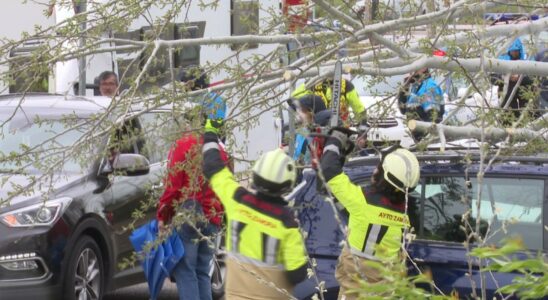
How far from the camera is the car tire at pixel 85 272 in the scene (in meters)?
7.69

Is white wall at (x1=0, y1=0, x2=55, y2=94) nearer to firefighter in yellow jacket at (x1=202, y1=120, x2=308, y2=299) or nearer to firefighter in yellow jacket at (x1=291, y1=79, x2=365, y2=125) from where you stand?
firefighter in yellow jacket at (x1=291, y1=79, x2=365, y2=125)

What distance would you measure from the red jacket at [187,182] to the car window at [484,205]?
127 cm

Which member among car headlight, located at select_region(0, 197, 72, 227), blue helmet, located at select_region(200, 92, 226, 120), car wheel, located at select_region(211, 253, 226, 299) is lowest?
car wheel, located at select_region(211, 253, 226, 299)

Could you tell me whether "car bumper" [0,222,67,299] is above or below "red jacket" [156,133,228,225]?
below

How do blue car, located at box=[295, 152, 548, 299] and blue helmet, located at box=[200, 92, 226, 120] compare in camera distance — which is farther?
blue helmet, located at box=[200, 92, 226, 120]

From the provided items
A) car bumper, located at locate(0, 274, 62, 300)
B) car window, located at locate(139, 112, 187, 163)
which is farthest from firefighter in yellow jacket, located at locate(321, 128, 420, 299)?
car bumper, located at locate(0, 274, 62, 300)

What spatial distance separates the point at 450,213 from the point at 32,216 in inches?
118

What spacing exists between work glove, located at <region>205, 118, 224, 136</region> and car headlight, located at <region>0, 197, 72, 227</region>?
1915 mm

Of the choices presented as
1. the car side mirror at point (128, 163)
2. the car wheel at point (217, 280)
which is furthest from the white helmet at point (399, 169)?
the car wheel at point (217, 280)

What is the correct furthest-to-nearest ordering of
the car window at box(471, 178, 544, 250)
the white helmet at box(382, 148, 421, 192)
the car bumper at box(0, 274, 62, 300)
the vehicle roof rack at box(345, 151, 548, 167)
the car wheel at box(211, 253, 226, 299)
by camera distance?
the car wheel at box(211, 253, 226, 299), the car bumper at box(0, 274, 62, 300), the vehicle roof rack at box(345, 151, 548, 167), the car window at box(471, 178, 544, 250), the white helmet at box(382, 148, 421, 192)

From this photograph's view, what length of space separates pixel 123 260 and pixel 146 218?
44 centimetres

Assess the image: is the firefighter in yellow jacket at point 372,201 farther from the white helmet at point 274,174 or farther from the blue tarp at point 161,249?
the blue tarp at point 161,249

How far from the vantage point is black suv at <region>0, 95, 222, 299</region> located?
6.62 m

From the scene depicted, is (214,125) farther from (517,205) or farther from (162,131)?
(517,205)
